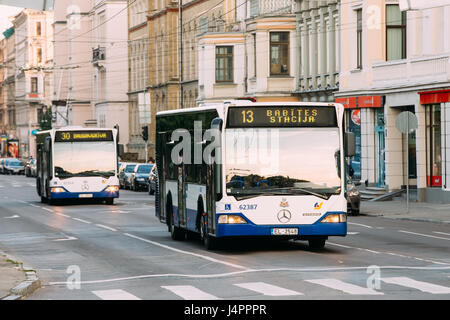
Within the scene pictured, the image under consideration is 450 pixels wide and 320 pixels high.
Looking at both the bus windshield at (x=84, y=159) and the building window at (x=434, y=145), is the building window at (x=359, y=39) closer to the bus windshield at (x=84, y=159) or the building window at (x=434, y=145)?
the building window at (x=434, y=145)

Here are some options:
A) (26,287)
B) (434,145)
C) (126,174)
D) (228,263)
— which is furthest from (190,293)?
(126,174)

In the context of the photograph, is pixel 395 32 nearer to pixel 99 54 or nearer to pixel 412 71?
pixel 412 71

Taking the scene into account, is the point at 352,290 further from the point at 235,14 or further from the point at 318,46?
the point at 235,14

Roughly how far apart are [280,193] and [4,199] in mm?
30621

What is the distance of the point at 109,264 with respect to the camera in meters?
19.6

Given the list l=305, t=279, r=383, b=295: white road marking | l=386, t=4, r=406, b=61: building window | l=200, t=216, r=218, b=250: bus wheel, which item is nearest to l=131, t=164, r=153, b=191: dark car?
l=386, t=4, r=406, b=61: building window

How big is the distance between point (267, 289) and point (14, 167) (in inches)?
3457

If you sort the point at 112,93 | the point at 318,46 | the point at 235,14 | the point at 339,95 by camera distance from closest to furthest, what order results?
the point at 339,95 < the point at 318,46 < the point at 235,14 < the point at 112,93

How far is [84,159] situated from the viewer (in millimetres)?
42219

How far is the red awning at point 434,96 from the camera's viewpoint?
39688 mm

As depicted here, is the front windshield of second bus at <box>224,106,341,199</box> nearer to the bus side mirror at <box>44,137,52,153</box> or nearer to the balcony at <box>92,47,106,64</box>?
the bus side mirror at <box>44,137,52,153</box>

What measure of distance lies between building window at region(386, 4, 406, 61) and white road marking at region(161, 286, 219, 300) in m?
30.4

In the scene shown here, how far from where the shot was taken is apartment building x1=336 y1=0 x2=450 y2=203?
40.6 m

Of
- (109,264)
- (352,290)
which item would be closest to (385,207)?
(109,264)
